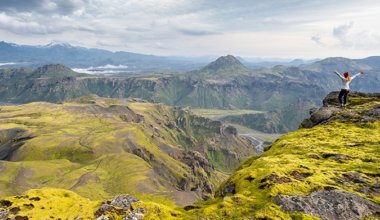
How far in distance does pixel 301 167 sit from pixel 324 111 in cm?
3663

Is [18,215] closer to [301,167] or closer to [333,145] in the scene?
[301,167]

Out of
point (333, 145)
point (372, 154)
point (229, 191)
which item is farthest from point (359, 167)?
point (229, 191)

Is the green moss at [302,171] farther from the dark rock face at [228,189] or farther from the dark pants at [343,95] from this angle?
the dark pants at [343,95]

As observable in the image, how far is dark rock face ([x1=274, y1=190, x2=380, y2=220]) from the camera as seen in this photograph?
38.1 meters

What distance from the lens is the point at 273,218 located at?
36.4 metres

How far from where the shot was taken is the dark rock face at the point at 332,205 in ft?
125

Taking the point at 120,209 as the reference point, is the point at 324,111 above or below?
above

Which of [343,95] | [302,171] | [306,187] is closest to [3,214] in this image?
[306,187]

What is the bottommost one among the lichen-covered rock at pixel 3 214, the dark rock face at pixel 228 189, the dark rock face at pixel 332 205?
the lichen-covered rock at pixel 3 214

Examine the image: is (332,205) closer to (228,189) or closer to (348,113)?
(228,189)

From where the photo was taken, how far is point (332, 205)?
128 ft

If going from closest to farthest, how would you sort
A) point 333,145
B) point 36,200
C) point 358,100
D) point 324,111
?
point 36,200 < point 333,145 < point 324,111 < point 358,100

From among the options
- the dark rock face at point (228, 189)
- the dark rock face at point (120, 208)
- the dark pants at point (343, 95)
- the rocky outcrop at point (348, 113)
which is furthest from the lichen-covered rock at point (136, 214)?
the dark pants at point (343, 95)

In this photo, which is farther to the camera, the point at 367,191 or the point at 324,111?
the point at 324,111
